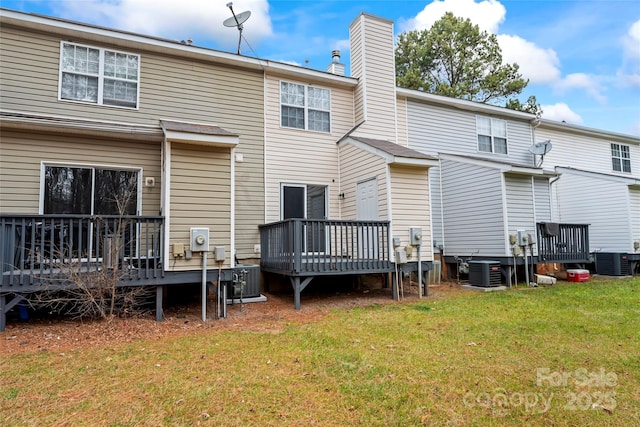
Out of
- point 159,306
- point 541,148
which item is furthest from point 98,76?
point 541,148

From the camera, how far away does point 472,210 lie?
34.8 ft

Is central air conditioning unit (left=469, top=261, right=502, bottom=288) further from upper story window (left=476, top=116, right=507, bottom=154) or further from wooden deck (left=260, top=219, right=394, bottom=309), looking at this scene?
upper story window (left=476, top=116, right=507, bottom=154)

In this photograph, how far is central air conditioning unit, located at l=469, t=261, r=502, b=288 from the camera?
927cm

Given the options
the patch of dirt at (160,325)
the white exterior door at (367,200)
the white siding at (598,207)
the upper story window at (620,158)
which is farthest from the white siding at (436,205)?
the upper story window at (620,158)

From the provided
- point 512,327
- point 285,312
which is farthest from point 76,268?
point 512,327

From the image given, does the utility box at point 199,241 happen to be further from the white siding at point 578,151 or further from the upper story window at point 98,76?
the white siding at point 578,151

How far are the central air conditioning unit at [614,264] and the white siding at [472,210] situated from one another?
5191 millimetres

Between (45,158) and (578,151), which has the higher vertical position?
(578,151)

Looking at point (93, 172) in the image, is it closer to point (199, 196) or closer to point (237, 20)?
point (199, 196)

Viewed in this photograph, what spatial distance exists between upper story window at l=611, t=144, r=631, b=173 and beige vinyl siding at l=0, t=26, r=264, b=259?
51.9 ft

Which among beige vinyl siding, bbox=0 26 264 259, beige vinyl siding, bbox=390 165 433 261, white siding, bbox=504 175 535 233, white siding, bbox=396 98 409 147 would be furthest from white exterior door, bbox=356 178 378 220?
white siding, bbox=504 175 535 233

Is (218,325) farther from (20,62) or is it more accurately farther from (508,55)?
(508,55)

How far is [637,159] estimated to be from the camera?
16406 mm

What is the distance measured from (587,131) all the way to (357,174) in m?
11.6
